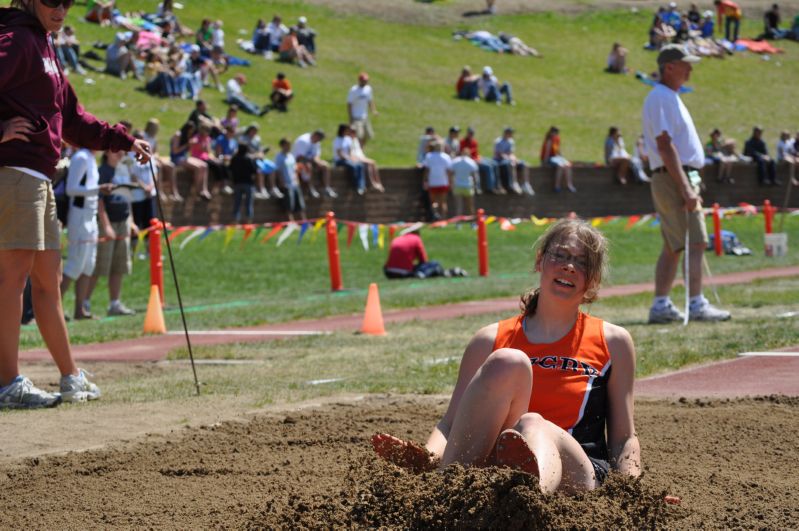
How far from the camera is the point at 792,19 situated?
211 feet

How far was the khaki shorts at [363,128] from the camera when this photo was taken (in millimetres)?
33125

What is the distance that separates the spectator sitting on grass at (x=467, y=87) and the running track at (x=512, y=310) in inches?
975

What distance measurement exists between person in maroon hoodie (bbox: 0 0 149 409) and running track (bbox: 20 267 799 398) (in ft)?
9.99

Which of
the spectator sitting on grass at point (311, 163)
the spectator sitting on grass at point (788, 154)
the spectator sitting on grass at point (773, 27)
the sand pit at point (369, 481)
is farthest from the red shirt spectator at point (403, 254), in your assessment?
the spectator sitting on grass at point (773, 27)

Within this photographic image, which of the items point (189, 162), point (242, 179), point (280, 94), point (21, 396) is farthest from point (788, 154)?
point (21, 396)

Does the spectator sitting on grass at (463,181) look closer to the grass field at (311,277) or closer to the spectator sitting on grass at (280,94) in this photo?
the grass field at (311,277)

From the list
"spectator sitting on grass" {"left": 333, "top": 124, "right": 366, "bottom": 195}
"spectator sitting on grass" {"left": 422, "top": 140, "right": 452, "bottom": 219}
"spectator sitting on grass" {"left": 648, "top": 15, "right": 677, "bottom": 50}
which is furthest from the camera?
"spectator sitting on grass" {"left": 648, "top": 15, "right": 677, "bottom": 50}

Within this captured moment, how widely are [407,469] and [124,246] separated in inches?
449

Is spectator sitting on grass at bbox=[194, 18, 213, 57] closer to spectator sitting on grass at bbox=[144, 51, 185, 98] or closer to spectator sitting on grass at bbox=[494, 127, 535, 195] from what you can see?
spectator sitting on grass at bbox=[144, 51, 185, 98]

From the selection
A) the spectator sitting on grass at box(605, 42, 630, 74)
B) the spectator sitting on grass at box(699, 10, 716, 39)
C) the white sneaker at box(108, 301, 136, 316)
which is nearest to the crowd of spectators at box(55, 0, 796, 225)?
the white sneaker at box(108, 301, 136, 316)

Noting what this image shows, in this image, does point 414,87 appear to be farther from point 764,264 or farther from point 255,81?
point 764,264

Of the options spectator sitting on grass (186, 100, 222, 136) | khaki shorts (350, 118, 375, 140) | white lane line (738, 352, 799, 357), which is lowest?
white lane line (738, 352, 799, 357)

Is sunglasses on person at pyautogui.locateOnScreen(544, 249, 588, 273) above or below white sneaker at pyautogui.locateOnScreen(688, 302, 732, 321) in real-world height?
above

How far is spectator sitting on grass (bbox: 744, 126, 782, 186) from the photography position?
124ft
